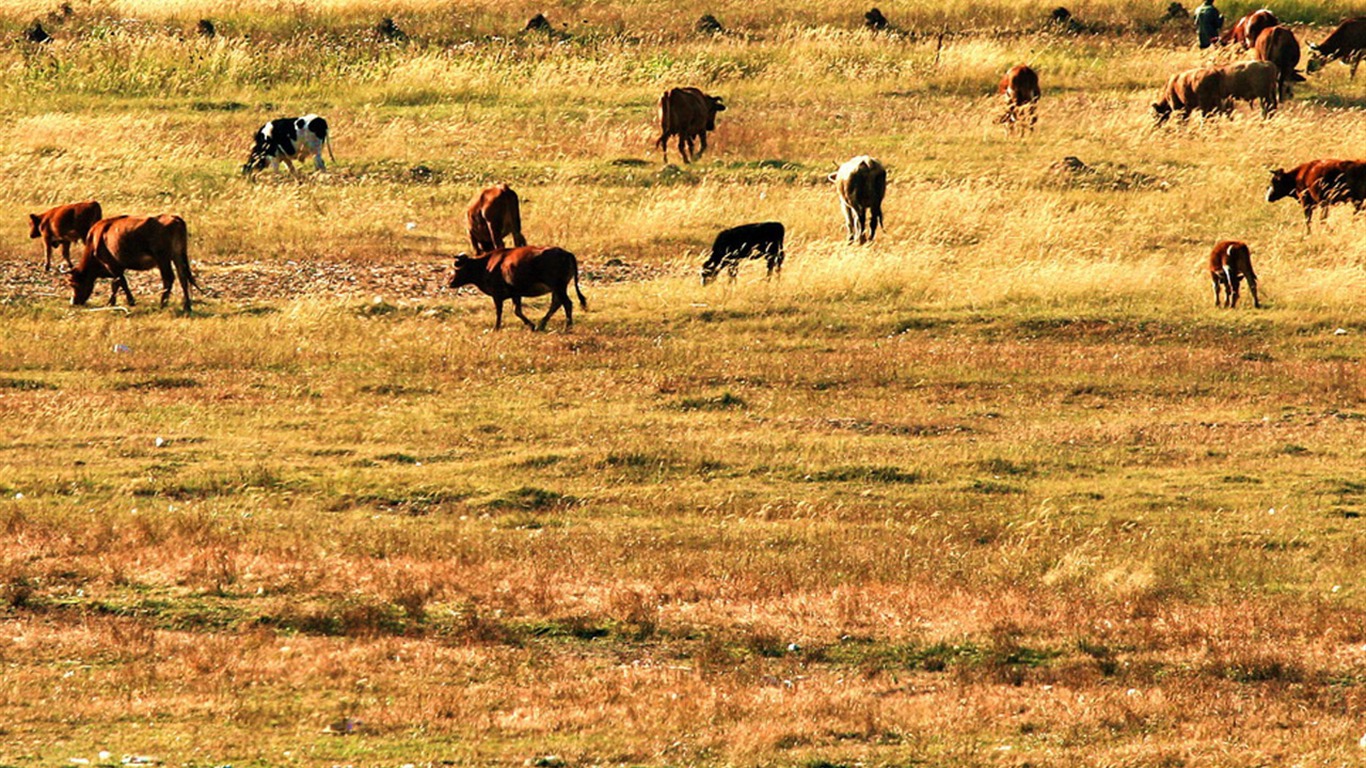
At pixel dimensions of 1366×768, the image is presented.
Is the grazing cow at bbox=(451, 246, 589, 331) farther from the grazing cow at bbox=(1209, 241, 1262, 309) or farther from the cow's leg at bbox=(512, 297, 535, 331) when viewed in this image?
the grazing cow at bbox=(1209, 241, 1262, 309)

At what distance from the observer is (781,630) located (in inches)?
476

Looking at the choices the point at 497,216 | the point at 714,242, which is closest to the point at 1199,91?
the point at 714,242

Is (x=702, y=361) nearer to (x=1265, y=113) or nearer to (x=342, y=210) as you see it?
(x=342, y=210)

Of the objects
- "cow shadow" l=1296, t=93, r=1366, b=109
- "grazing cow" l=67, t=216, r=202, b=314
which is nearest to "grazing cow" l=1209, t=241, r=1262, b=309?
"grazing cow" l=67, t=216, r=202, b=314

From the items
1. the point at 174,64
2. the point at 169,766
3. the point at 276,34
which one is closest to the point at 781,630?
the point at 169,766

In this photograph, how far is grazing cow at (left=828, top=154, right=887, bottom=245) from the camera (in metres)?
25.3

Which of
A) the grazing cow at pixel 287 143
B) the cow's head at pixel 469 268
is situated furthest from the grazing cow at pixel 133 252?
the grazing cow at pixel 287 143

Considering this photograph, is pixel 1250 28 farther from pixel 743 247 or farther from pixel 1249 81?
pixel 743 247

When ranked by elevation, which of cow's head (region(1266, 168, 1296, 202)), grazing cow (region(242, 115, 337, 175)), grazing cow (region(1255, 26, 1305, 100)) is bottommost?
cow's head (region(1266, 168, 1296, 202))

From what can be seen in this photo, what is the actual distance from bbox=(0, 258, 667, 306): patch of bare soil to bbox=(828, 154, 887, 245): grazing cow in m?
2.88

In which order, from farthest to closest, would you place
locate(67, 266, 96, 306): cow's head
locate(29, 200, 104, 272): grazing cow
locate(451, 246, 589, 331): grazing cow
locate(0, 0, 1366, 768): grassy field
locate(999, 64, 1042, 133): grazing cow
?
locate(999, 64, 1042, 133): grazing cow
locate(29, 200, 104, 272): grazing cow
locate(67, 266, 96, 306): cow's head
locate(451, 246, 589, 331): grazing cow
locate(0, 0, 1366, 768): grassy field

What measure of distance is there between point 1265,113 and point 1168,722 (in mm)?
25143

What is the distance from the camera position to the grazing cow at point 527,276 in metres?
20.4

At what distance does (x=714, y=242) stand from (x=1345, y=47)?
1975cm
